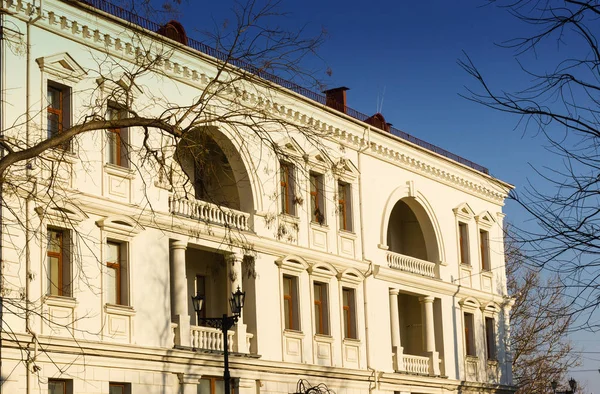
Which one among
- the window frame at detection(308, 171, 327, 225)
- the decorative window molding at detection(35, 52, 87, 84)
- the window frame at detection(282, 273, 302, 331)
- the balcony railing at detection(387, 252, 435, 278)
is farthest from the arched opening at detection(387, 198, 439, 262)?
the decorative window molding at detection(35, 52, 87, 84)

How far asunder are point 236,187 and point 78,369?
28.7 ft

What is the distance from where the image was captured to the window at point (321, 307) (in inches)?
1341

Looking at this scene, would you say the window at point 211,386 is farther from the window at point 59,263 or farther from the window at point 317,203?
the window at point 317,203

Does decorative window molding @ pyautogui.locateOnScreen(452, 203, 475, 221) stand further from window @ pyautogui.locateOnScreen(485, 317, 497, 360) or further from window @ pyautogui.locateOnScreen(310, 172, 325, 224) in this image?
window @ pyautogui.locateOnScreen(310, 172, 325, 224)

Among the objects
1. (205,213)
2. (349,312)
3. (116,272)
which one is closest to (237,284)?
(205,213)

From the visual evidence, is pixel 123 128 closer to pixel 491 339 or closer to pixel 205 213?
pixel 205 213

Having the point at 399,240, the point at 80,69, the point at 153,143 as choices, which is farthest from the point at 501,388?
the point at 80,69

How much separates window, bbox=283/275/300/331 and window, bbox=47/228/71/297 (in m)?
8.85

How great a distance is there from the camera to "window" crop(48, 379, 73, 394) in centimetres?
2439

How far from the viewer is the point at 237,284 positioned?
30.4 metres

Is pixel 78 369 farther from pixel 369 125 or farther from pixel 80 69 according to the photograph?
pixel 369 125

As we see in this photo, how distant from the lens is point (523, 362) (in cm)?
5466

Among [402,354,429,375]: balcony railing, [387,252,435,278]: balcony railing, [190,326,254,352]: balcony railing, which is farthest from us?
[387,252,435,278]: balcony railing

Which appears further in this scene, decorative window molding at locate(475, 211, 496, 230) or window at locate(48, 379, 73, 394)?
decorative window molding at locate(475, 211, 496, 230)
